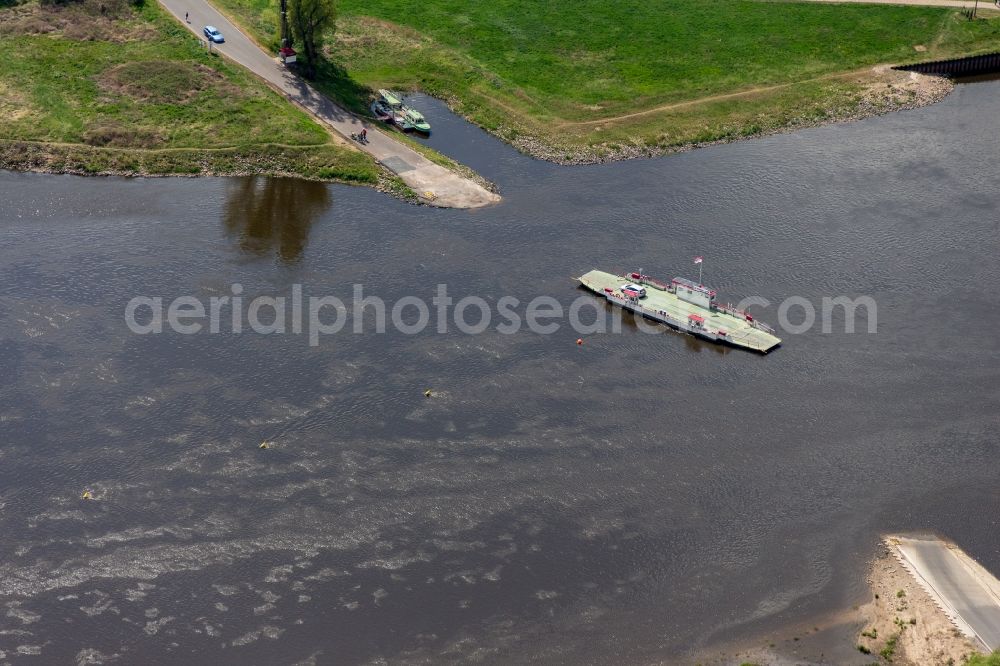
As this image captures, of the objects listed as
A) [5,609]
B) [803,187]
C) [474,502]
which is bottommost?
[5,609]

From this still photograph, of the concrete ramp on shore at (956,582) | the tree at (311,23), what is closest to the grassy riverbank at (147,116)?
the tree at (311,23)

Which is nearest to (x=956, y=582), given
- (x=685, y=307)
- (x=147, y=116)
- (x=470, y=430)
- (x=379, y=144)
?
(x=685, y=307)

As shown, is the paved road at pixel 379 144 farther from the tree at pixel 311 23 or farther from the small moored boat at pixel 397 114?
the small moored boat at pixel 397 114

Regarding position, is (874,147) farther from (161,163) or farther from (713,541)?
(161,163)

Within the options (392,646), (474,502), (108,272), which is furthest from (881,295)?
(108,272)

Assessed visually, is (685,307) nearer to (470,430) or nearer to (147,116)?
(470,430)

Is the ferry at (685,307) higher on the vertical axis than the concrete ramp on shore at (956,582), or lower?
higher

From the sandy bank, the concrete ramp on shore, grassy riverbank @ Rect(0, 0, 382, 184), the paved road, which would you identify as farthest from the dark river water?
grassy riverbank @ Rect(0, 0, 382, 184)
